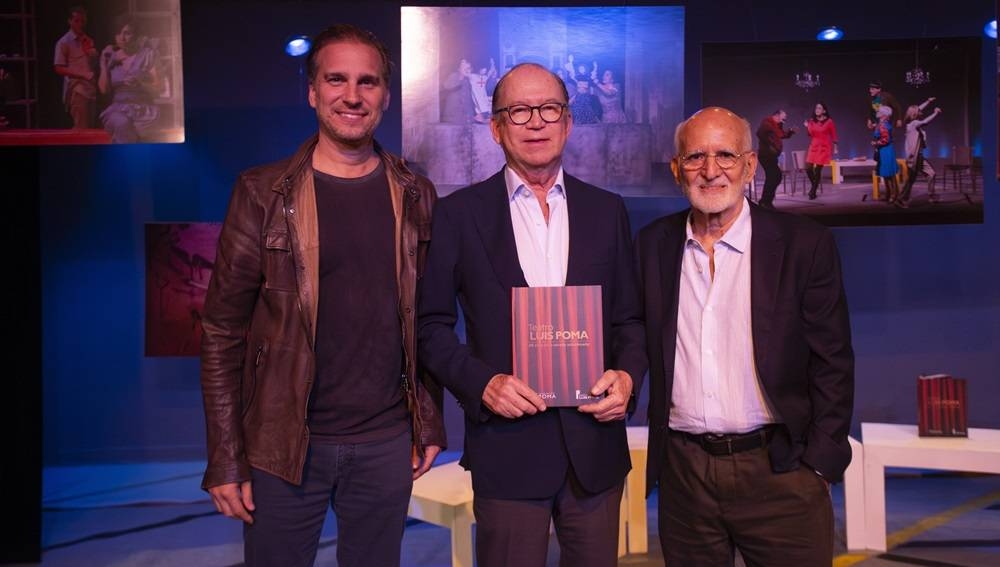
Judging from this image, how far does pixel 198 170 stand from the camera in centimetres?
588

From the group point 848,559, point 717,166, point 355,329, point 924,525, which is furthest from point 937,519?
point 355,329

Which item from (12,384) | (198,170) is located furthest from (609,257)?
(198,170)

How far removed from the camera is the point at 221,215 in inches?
233

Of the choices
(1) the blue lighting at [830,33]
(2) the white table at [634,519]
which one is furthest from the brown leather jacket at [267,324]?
(1) the blue lighting at [830,33]

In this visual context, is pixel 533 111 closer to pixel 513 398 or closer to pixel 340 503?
pixel 513 398

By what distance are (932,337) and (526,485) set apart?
15.2ft

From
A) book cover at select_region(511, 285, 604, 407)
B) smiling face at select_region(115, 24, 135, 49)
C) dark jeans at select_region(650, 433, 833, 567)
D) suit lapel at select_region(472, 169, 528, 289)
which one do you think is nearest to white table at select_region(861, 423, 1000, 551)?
dark jeans at select_region(650, 433, 833, 567)

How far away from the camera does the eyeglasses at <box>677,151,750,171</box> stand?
7.84 ft

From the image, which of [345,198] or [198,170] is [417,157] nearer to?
[198,170]

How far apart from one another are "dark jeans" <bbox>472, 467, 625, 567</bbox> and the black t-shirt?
0.36 meters

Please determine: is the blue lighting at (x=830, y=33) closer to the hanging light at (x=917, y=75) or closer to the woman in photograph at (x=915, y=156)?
the hanging light at (x=917, y=75)

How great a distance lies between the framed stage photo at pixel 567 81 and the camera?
4996 millimetres

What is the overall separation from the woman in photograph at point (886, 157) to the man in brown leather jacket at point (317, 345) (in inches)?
163

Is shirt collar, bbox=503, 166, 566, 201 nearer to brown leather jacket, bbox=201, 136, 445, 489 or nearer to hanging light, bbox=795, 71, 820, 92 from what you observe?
brown leather jacket, bbox=201, 136, 445, 489
